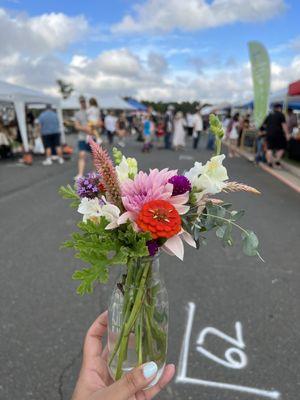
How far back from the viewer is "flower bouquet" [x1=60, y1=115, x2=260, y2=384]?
1087 millimetres

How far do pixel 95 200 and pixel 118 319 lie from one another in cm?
41

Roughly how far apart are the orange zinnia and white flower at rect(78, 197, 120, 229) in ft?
0.24

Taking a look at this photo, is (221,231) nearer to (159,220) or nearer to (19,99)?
(159,220)

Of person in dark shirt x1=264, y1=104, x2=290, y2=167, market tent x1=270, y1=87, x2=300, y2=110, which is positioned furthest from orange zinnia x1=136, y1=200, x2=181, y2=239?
market tent x1=270, y1=87, x2=300, y2=110

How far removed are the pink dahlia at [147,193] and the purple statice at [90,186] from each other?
94 mm

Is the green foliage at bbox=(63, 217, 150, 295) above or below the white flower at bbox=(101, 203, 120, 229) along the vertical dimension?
below

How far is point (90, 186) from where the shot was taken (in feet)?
3.87

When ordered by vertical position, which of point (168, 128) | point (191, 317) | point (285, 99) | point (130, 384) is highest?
point (130, 384)

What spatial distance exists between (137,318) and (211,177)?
0.49 meters

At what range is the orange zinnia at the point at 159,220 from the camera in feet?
3.38

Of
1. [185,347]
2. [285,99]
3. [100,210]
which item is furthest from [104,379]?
[285,99]

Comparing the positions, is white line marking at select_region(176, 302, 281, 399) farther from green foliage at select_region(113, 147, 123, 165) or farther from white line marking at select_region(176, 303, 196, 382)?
green foliage at select_region(113, 147, 123, 165)

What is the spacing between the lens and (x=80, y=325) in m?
2.90

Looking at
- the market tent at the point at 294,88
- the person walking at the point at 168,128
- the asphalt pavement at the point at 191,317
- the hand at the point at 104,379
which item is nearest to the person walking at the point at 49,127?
the asphalt pavement at the point at 191,317
